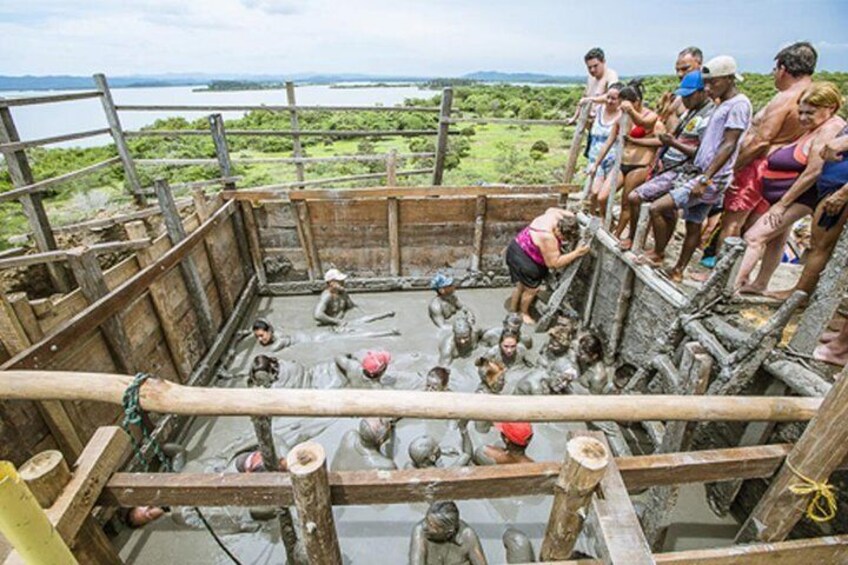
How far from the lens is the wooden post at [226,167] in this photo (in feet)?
20.0

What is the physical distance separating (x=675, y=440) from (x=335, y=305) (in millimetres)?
4579

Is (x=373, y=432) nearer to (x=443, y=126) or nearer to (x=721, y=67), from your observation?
(x=721, y=67)

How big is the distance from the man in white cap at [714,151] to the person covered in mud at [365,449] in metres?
3.72

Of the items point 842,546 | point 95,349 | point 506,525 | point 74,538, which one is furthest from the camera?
point 506,525

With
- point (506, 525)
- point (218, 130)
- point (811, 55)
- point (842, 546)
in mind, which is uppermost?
point (811, 55)

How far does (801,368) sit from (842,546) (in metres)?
1.18

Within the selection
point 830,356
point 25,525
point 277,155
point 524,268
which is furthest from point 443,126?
point 277,155

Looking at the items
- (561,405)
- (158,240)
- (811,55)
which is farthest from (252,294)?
(811,55)

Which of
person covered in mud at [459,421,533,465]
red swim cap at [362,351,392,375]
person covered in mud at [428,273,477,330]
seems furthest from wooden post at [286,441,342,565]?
person covered in mud at [428,273,477,330]

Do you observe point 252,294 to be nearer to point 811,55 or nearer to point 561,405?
point 561,405

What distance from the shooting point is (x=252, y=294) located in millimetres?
6535

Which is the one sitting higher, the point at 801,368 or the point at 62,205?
the point at 801,368

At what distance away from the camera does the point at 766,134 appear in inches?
160

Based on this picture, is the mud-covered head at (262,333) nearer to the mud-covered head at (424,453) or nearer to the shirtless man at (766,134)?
the mud-covered head at (424,453)
